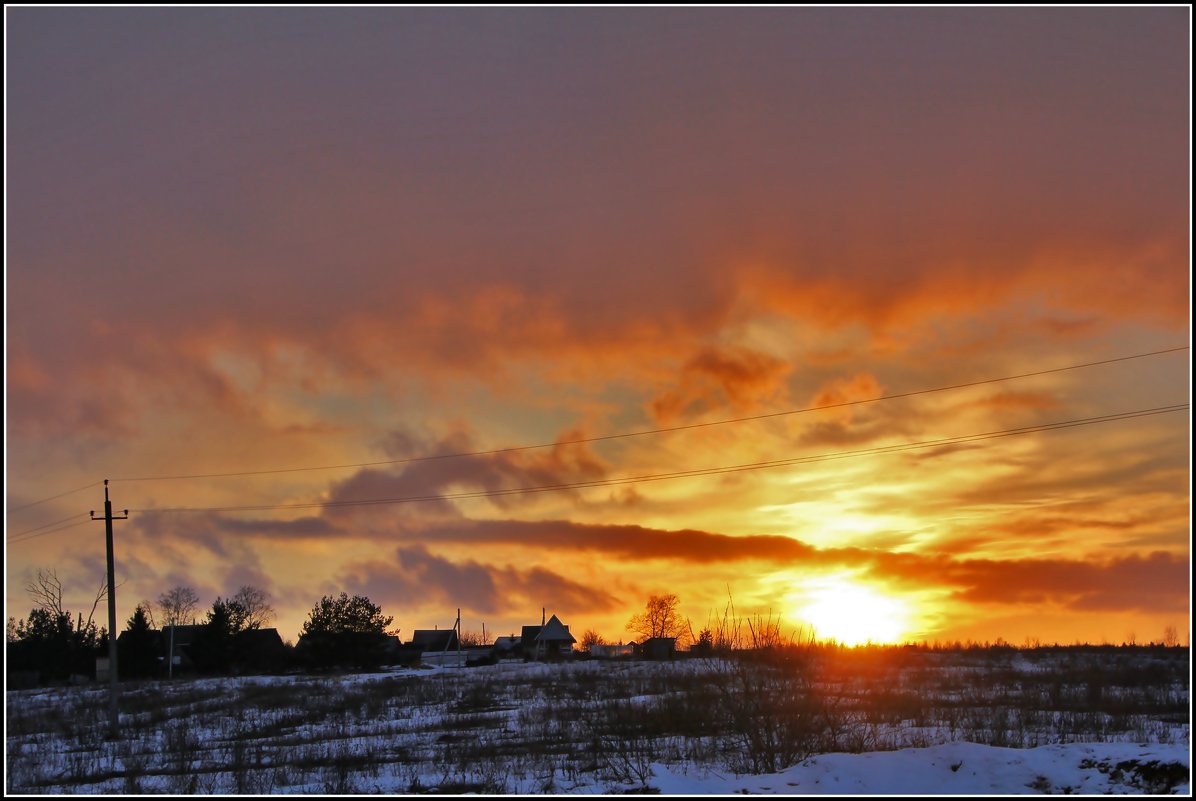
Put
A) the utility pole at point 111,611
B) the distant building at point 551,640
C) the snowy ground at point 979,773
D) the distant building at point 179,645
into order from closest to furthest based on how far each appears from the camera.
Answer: the snowy ground at point 979,773 < the utility pole at point 111,611 < the distant building at point 179,645 < the distant building at point 551,640

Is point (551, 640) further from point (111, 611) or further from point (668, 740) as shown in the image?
point (668, 740)

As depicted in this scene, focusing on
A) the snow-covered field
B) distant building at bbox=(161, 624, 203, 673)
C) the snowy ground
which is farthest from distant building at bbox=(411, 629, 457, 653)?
the snowy ground

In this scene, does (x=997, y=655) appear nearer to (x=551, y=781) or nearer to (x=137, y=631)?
(x=551, y=781)

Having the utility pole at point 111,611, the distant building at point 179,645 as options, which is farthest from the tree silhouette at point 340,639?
the utility pole at point 111,611

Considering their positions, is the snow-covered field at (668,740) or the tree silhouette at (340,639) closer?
the snow-covered field at (668,740)

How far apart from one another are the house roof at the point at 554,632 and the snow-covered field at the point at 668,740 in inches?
3368

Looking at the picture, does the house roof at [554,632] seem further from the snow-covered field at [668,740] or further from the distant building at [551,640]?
the snow-covered field at [668,740]

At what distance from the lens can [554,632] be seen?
455 feet

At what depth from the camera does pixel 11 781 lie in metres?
26.6

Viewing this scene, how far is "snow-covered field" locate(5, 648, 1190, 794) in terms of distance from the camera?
20.1m

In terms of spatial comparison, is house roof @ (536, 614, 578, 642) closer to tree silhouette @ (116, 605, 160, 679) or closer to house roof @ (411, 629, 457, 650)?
house roof @ (411, 629, 457, 650)

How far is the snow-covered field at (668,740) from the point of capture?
20.1 metres

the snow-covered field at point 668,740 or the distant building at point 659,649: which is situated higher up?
the snow-covered field at point 668,740

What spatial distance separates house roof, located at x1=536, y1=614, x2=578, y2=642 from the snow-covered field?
8554cm
